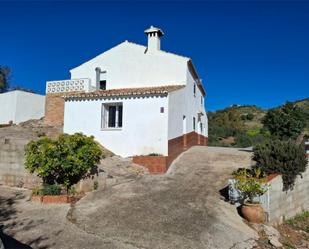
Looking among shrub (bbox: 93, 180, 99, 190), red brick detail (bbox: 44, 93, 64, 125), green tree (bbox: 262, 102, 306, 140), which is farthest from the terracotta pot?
red brick detail (bbox: 44, 93, 64, 125)

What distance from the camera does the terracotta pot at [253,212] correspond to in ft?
Result: 27.4

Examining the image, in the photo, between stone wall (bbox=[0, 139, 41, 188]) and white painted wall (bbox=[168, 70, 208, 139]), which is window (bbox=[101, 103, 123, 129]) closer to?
white painted wall (bbox=[168, 70, 208, 139])

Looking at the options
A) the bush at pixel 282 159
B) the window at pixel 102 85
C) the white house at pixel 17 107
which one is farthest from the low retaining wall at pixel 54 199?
the white house at pixel 17 107

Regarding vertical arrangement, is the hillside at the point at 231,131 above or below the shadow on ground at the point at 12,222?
above

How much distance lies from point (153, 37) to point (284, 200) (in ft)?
46.8

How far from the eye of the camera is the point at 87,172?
33.6 feet

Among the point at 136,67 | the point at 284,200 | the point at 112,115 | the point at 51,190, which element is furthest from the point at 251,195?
the point at 136,67

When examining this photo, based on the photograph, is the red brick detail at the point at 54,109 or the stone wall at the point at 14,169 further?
the red brick detail at the point at 54,109

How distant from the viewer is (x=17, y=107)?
2598 centimetres

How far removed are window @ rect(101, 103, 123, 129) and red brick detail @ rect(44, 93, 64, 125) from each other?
6200 millimetres

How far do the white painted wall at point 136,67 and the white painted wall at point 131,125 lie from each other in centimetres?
410

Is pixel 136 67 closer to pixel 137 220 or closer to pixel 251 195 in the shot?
pixel 251 195

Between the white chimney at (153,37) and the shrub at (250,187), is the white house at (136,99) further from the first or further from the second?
the shrub at (250,187)

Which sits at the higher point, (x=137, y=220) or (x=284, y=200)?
(x=284, y=200)
